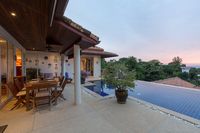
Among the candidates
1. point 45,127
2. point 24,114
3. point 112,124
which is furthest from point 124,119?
point 24,114

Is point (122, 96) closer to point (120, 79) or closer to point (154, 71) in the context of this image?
point (120, 79)

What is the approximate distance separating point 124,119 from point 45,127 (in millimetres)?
2269

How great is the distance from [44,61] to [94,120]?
11.4 m

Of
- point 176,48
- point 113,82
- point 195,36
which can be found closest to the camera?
point 113,82

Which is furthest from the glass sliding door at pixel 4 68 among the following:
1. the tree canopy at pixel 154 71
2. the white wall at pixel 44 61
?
the tree canopy at pixel 154 71

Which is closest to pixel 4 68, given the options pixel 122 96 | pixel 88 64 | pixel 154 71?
pixel 122 96

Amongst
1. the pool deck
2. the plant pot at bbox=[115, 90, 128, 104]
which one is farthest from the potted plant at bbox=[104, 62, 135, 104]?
the pool deck

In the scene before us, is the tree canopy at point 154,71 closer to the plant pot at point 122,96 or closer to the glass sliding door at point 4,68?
the plant pot at point 122,96

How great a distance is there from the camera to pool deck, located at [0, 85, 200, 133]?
2.92 m

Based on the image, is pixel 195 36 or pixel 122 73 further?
pixel 195 36

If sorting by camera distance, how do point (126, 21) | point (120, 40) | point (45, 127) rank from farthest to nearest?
point (120, 40) < point (126, 21) < point (45, 127)

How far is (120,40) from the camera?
15.5 metres

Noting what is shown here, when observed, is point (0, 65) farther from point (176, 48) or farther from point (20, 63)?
point (176, 48)

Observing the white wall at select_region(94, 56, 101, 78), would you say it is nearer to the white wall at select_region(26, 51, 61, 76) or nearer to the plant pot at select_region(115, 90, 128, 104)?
the white wall at select_region(26, 51, 61, 76)
